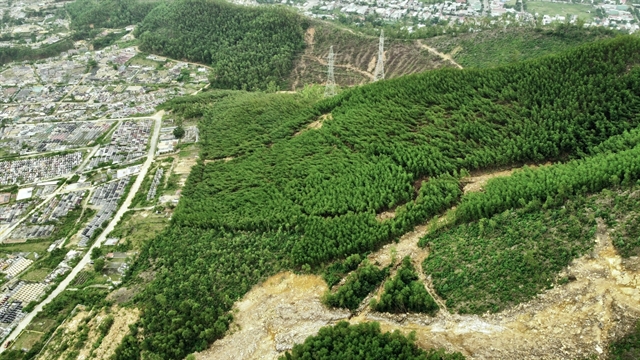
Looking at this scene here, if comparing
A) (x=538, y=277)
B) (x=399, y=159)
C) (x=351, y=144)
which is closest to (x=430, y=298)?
(x=538, y=277)

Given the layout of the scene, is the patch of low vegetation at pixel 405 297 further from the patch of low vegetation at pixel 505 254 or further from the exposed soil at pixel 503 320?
the patch of low vegetation at pixel 505 254

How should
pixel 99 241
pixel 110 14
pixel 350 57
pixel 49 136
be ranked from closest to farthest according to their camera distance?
pixel 99 241 → pixel 49 136 → pixel 350 57 → pixel 110 14

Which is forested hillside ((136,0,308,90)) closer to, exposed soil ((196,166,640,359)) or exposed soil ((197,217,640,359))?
exposed soil ((196,166,640,359))

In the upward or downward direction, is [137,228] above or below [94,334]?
above

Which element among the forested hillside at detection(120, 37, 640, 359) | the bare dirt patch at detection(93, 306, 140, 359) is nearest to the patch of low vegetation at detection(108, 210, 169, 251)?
the forested hillside at detection(120, 37, 640, 359)

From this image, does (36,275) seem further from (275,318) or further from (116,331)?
(275,318)

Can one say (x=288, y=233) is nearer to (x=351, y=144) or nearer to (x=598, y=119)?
(x=351, y=144)

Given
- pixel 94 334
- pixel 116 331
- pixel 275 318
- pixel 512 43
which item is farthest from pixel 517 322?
pixel 512 43
